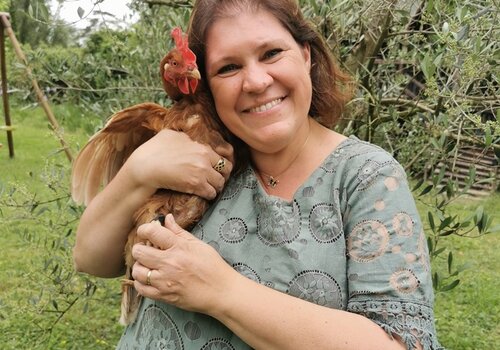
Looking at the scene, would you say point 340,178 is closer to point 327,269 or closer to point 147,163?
point 327,269

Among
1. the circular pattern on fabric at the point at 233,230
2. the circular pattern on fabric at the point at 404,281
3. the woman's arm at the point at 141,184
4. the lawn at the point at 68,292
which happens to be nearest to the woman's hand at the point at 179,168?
the woman's arm at the point at 141,184

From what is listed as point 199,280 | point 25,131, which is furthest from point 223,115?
point 25,131

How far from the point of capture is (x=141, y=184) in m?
1.79

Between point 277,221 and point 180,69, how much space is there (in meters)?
0.51

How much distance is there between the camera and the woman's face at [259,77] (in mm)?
1640

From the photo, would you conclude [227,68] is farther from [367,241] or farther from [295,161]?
[367,241]

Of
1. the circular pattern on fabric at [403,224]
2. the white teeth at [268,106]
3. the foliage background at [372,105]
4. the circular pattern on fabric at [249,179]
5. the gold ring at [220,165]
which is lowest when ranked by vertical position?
the foliage background at [372,105]

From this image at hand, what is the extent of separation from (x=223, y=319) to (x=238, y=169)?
1.74 ft

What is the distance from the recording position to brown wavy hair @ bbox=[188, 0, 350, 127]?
→ 5.56 feet

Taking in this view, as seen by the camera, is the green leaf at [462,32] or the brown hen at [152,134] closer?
the brown hen at [152,134]

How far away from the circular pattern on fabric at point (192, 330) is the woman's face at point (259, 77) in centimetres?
52

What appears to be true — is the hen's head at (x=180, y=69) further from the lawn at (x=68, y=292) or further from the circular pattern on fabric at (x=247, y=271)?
the lawn at (x=68, y=292)

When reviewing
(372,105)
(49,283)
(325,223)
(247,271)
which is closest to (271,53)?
(325,223)

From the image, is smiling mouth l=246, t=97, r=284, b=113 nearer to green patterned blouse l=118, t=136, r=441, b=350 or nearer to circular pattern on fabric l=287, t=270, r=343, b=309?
green patterned blouse l=118, t=136, r=441, b=350
